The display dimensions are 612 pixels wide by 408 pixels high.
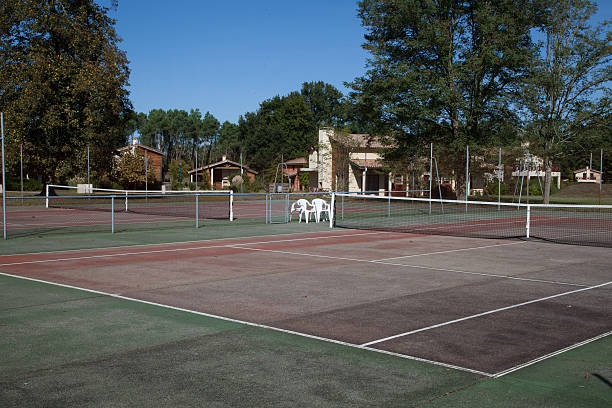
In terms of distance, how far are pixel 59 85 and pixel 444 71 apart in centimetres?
2859

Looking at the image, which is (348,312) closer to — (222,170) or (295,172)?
(222,170)

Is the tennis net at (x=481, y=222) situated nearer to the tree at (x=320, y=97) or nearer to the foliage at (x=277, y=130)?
the foliage at (x=277, y=130)

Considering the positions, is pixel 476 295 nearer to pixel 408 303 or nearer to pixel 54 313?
pixel 408 303

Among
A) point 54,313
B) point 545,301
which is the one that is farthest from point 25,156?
point 545,301

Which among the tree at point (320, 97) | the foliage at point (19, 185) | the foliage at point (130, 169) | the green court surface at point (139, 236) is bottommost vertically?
the green court surface at point (139, 236)

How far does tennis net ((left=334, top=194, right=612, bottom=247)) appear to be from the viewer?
19844mm

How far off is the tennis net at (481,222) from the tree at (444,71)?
9.14 meters

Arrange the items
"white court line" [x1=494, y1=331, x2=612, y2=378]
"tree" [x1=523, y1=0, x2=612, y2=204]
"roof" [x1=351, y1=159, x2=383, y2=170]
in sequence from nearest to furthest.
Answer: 1. "white court line" [x1=494, y1=331, x2=612, y2=378]
2. "tree" [x1=523, y1=0, x2=612, y2=204]
3. "roof" [x1=351, y1=159, x2=383, y2=170]

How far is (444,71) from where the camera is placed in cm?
4412

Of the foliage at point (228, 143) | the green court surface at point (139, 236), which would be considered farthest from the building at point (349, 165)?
the foliage at point (228, 143)

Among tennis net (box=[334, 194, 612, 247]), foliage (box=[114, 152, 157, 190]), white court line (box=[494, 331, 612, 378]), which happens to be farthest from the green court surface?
foliage (box=[114, 152, 157, 190])

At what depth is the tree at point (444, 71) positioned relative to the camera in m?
41.2

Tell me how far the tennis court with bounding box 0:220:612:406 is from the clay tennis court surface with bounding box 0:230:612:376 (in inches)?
1.3

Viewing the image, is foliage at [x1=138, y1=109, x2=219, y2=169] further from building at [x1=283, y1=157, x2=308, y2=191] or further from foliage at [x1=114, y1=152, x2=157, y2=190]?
foliage at [x1=114, y1=152, x2=157, y2=190]
